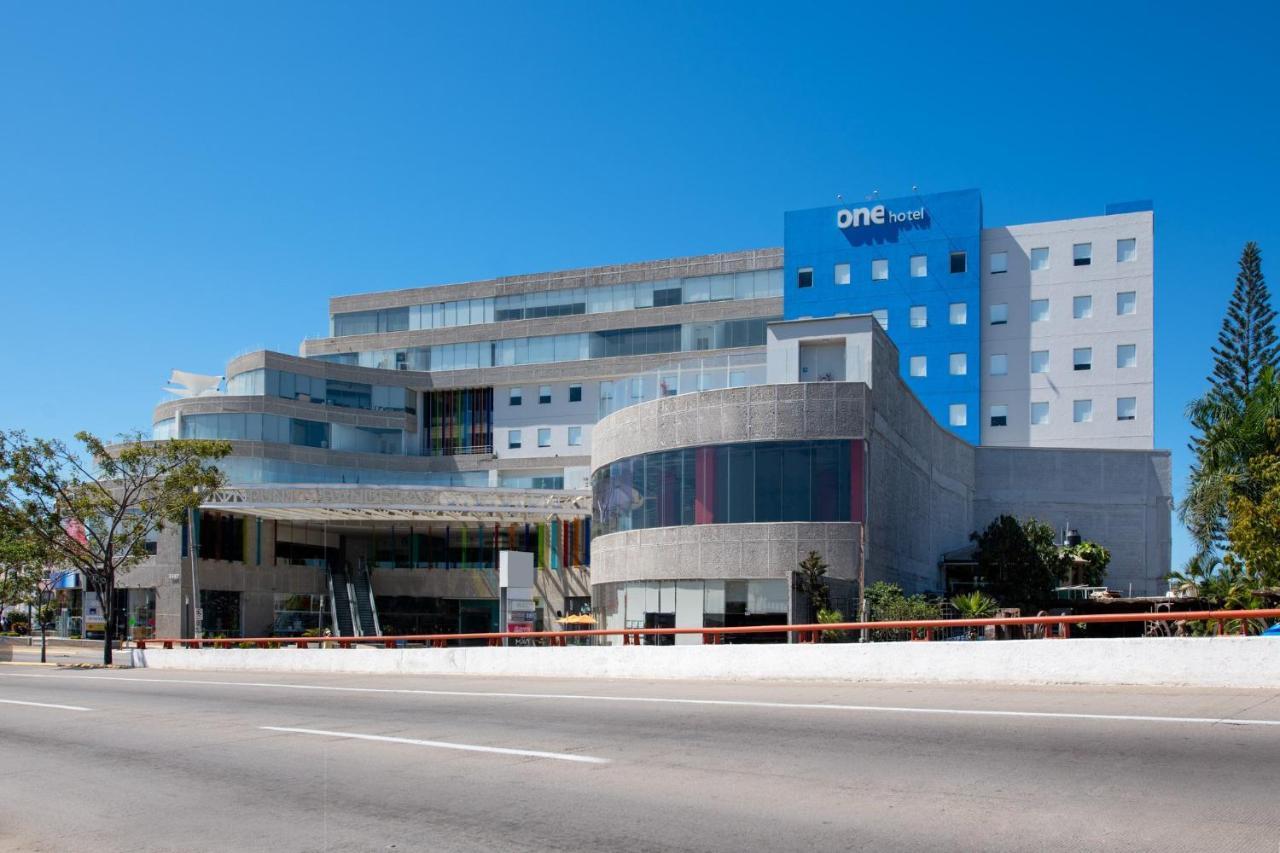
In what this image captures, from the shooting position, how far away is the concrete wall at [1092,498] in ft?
194

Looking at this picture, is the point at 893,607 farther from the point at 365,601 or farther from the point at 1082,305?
the point at 1082,305

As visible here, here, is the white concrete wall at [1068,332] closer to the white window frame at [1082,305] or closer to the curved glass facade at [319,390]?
the white window frame at [1082,305]

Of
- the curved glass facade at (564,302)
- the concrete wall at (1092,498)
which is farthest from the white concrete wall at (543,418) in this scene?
the concrete wall at (1092,498)

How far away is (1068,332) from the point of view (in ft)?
239

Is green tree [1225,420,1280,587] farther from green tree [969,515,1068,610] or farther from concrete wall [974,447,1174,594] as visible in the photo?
concrete wall [974,447,1174,594]

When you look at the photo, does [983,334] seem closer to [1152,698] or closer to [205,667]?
[205,667]

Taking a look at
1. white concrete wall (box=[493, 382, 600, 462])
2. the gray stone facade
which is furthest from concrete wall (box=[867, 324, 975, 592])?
white concrete wall (box=[493, 382, 600, 462])

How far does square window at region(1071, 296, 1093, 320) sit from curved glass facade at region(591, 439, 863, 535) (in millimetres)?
41186

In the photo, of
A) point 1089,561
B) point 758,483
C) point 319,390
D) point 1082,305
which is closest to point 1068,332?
point 1082,305

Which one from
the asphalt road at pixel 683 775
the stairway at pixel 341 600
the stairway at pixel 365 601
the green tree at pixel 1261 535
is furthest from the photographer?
the stairway at pixel 341 600

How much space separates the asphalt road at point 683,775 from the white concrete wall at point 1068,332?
2312 inches

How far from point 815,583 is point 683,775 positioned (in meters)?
25.8

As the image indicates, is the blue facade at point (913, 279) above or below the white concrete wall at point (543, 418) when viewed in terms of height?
above

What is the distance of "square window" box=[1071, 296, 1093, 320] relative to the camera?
7262 centimetres
